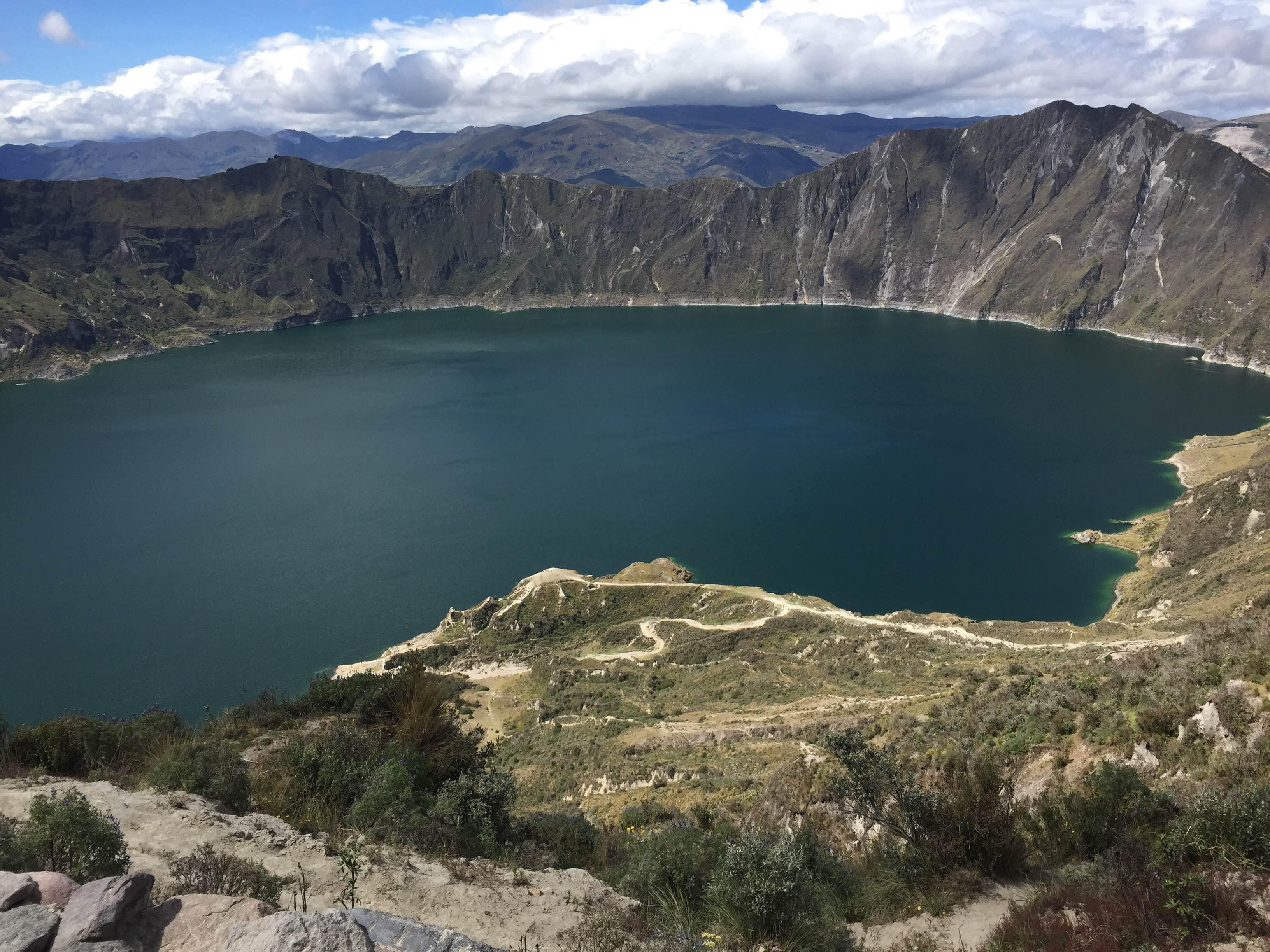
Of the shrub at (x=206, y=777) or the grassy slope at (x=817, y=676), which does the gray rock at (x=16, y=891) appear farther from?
the grassy slope at (x=817, y=676)

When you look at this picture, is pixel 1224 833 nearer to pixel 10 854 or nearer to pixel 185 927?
pixel 185 927

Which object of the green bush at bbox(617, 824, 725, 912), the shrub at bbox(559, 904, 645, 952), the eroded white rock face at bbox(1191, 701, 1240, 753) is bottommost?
the green bush at bbox(617, 824, 725, 912)

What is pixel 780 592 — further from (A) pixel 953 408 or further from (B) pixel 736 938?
(A) pixel 953 408

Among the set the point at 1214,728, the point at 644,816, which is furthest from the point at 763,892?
the point at 644,816

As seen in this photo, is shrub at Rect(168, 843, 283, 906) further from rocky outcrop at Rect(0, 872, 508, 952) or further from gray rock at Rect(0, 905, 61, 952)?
gray rock at Rect(0, 905, 61, 952)

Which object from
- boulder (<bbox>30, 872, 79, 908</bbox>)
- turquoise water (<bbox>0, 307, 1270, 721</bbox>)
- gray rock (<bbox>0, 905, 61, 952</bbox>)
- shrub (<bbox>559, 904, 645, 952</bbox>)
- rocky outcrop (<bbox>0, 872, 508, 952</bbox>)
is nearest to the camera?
gray rock (<bbox>0, 905, 61, 952</bbox>)

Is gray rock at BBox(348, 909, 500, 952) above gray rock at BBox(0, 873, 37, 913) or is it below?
below

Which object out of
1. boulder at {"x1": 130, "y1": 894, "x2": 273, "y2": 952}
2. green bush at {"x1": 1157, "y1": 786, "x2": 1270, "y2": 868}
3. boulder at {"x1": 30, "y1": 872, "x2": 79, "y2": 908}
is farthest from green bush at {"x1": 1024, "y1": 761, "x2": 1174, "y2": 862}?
boulder at {"x1": 30, "y1": 872, "x2": 79, "y2": 908}
